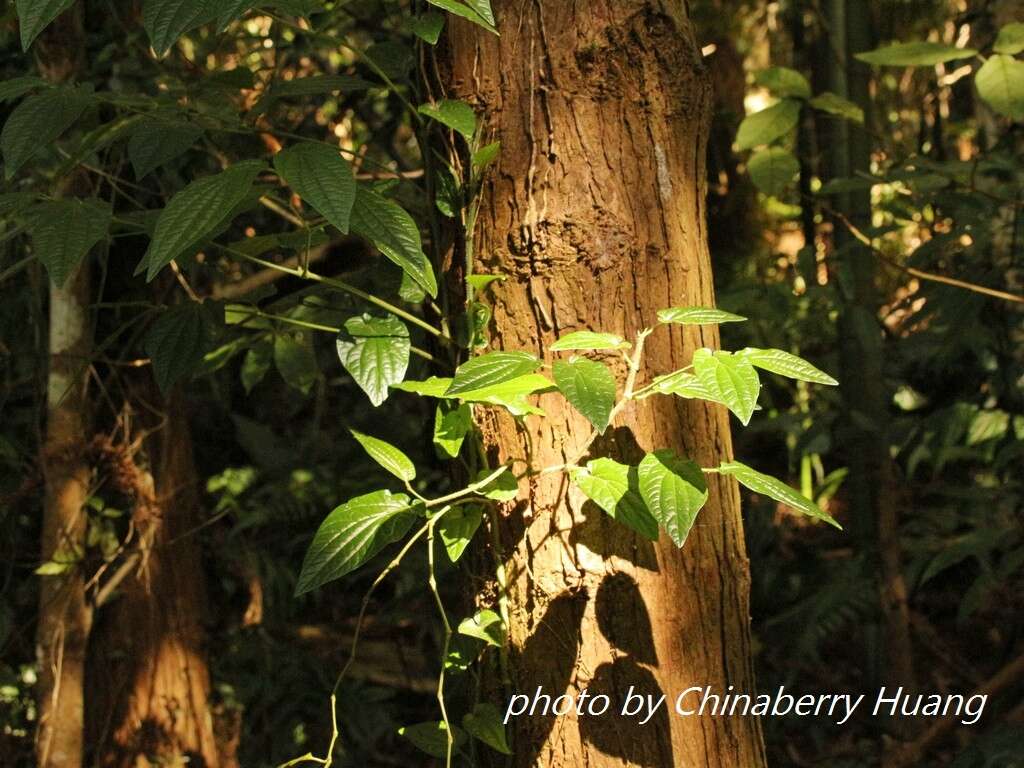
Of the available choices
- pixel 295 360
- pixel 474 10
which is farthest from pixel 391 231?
pixel 295 360

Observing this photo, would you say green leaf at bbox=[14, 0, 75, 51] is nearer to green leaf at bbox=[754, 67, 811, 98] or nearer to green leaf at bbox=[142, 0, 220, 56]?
green leaf at bbox=[142, 0, 220, 56]

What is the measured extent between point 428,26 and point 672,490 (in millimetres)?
600

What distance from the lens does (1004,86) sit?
1.70 metres

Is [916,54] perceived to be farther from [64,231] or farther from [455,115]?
[64,231]

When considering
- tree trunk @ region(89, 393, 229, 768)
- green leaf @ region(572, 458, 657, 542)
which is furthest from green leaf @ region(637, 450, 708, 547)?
tree trunk @ region(89, 393, 229, 768)

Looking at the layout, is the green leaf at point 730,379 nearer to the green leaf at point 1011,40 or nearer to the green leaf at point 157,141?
the green leaf at point 157,141

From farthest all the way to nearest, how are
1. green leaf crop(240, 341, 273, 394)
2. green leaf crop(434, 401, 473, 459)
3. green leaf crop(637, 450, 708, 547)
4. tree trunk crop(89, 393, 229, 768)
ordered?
1. tree trunk crop(89, 393, 229, 768)
2. green leaf crop(240, 341, 273, 394)
3. green leaf crop(434, 401, 473, 459)
4. green leaf crop(637, 450, 708, 547)

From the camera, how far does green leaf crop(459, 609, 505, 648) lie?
1122mm

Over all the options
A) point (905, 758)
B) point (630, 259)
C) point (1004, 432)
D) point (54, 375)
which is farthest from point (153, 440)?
point (1004, 432)

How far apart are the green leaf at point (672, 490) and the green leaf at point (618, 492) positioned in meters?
0.03

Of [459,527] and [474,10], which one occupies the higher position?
[474,10]

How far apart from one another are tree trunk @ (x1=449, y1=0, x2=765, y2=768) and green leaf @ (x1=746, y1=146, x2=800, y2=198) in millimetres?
782

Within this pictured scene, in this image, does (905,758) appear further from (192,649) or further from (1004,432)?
(192,649)

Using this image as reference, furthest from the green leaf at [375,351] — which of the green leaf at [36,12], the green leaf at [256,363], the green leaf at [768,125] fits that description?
the green leaf at [768,125]
